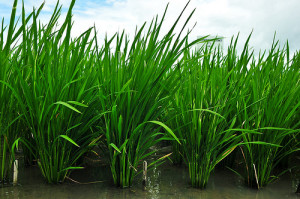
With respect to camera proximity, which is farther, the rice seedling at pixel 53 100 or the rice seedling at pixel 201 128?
the rice seedling at pixel 201 128

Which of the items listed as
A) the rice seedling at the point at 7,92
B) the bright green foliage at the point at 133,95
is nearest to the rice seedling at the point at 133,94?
the bright green foliage at the point at 133,95

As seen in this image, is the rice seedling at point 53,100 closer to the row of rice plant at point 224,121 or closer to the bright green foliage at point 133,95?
the bright green foliage at point 133,95

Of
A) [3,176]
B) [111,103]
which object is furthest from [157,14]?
[3,176]

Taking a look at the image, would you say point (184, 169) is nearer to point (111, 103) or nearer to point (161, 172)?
point (161, 172)

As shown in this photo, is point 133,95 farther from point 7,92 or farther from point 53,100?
point 7,92

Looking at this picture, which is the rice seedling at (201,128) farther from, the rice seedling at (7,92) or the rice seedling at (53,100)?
the rice seedling at (7,92)

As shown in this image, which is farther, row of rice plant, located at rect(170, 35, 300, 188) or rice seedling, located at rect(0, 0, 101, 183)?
row of rice plant, located at rect(170, 35, 300, 188)

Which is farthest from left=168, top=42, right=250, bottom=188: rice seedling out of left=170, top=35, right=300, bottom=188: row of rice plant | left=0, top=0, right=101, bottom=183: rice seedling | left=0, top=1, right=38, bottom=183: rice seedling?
left=0, top=1, right=38, bottom=183: rice seedling

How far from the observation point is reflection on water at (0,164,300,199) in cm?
132

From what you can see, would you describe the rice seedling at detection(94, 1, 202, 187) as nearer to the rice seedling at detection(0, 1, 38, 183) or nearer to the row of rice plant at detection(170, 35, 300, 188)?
the row of rice plant at detection(170, 35, 300, 188)

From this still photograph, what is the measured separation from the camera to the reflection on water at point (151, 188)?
4.34 feet

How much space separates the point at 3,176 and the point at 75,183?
0.38 m

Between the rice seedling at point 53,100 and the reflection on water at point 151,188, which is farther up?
the rice seedling at point 53,100

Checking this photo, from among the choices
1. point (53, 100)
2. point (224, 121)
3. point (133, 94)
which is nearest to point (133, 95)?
point (133, 94)
